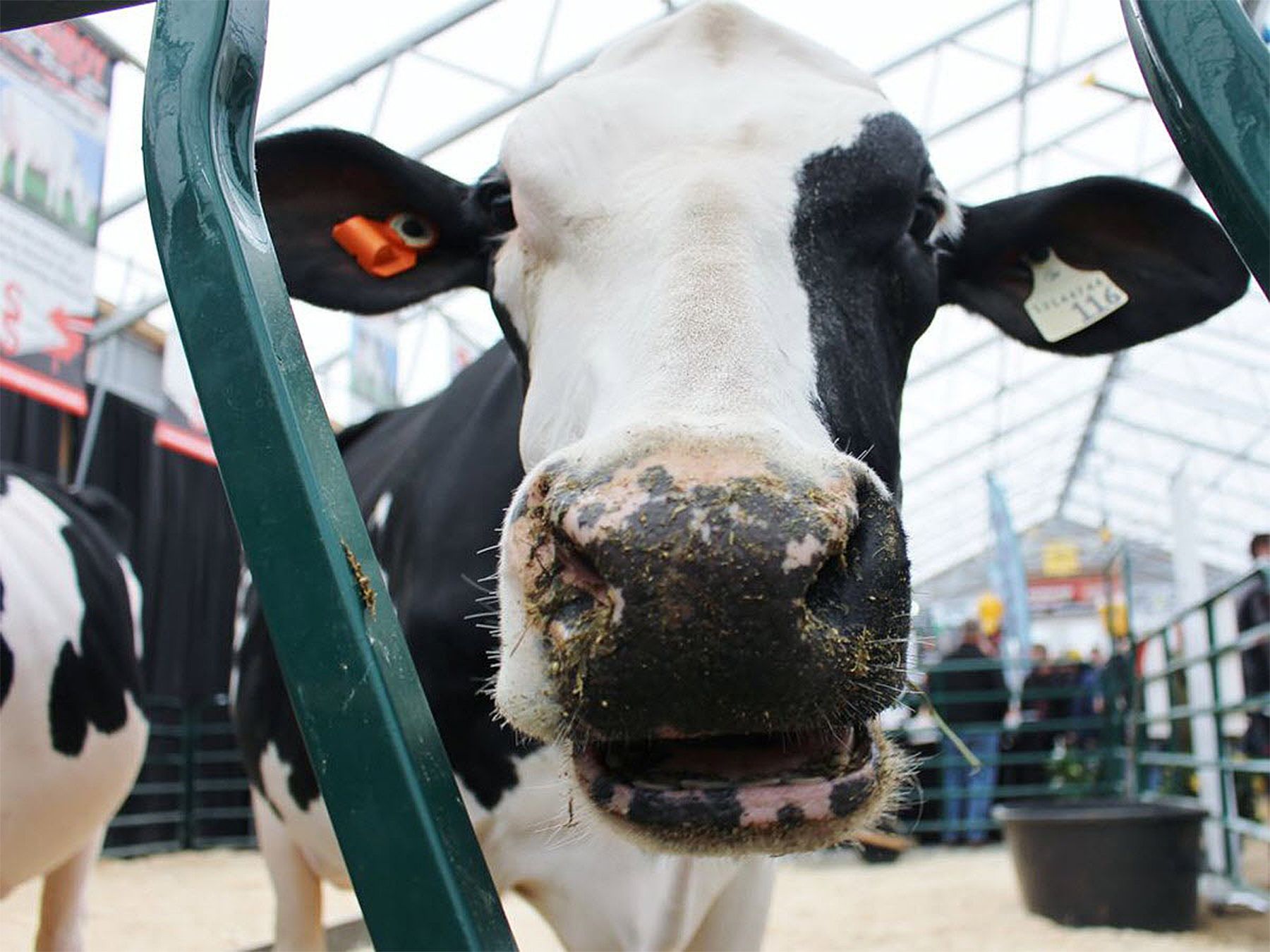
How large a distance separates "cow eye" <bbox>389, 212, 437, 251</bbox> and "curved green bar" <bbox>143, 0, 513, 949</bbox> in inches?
42.7

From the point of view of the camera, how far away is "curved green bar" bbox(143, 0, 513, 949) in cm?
76

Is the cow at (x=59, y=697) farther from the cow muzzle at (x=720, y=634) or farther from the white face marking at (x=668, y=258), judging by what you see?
the cow muzzle at (x=720, y=634)

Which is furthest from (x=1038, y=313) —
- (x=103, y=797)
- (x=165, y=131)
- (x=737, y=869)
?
(x=103, y=797)

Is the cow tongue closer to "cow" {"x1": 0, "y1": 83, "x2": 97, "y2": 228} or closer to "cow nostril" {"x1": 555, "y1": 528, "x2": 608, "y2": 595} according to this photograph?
"cow nostril" {"x1": 555, "y1": 528, "x2": 608, "y2": 595}

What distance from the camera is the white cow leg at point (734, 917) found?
2186 mm

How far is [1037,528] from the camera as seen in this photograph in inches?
1297

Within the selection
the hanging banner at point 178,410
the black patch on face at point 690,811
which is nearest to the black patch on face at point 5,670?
the black patch on face at point 690,811

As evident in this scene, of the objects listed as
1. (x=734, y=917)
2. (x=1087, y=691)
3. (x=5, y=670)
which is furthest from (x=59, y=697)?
(x=1087, y=691)

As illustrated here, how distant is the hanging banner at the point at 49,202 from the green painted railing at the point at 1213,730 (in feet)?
16.0

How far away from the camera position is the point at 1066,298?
82.3 inches

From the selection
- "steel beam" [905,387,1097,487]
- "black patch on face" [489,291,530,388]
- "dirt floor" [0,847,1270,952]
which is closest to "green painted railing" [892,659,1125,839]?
"dirt floor" [0,847,1270,952]

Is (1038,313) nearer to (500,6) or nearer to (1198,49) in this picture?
(1198,49)

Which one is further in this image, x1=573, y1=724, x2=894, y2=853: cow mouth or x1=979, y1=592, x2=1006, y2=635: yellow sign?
x1=979, y1=592, x2=1006, y2=635: yellow sign

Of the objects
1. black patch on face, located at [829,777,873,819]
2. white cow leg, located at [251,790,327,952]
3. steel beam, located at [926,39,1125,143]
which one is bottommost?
white cow leg, located at [251,790,327,952]
